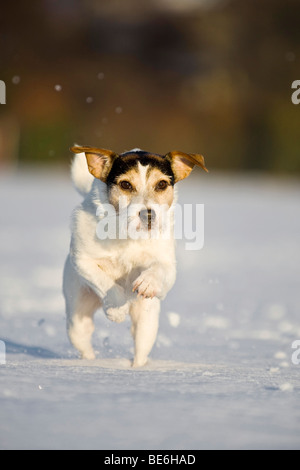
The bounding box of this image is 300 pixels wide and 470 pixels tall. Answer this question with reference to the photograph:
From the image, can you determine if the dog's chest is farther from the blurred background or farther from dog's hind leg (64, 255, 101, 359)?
the blurred background

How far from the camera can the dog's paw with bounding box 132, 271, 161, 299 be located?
3779 mm

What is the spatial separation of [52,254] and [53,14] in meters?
25.6

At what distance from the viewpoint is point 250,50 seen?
3177 centimetres

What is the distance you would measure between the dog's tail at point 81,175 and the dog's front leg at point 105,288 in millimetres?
590

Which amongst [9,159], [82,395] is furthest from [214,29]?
[82,395]

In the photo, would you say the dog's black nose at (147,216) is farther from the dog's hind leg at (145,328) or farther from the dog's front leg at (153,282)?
the dog's hind leg at (145,328)

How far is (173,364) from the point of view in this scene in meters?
4.23

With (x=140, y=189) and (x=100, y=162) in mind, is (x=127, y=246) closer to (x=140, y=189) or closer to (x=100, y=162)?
(x=140, y=189)

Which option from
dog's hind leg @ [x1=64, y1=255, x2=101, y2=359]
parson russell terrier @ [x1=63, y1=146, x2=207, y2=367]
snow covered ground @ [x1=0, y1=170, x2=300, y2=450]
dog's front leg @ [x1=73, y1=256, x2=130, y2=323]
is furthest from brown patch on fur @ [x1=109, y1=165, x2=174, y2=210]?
snow covered ground @ [x1=0, y1=170, x2=300, y2=450]

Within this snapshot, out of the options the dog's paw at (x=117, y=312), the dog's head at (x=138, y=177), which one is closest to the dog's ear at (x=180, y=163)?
the dog's head at (x=138, y=177)

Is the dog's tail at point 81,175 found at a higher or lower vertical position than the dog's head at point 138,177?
higher

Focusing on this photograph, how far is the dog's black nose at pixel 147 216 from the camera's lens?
149 inches

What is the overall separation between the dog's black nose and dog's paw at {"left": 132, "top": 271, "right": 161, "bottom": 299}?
28 cm
